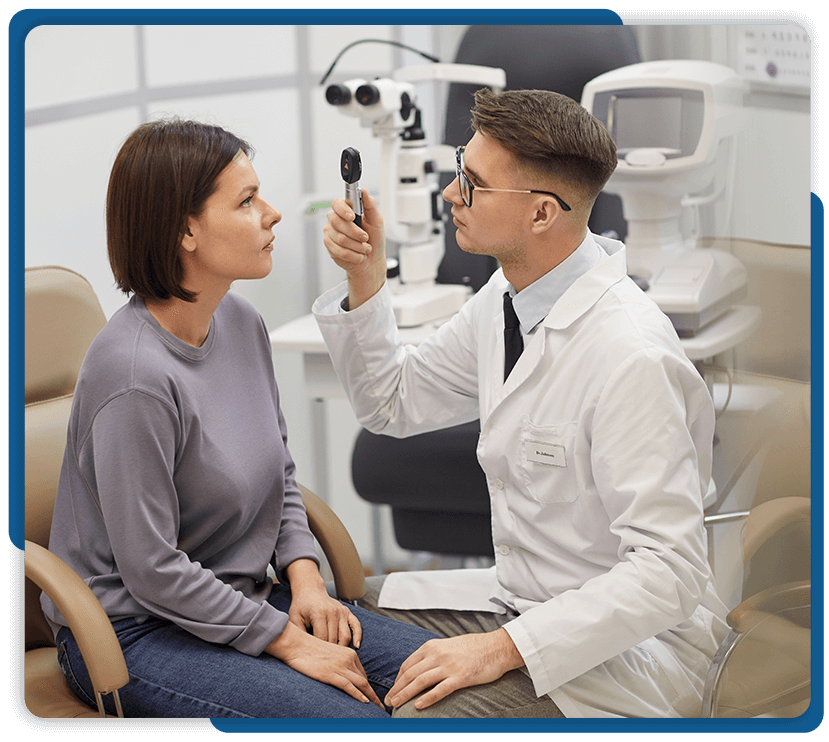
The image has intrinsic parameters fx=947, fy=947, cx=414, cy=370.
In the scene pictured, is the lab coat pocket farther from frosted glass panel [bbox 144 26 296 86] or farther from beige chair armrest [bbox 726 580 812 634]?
frosted glass panel [bbox 144 26 296 86]

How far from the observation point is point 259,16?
4.48ft

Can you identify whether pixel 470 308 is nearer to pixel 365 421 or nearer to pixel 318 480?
pixel 365 421

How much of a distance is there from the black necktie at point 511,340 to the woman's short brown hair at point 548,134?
0.23 m

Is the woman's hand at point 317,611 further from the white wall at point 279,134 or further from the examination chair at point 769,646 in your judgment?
the examination chair at point 769,646

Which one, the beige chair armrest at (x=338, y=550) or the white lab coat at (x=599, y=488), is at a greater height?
the white lab coat at (x=599, y=488)

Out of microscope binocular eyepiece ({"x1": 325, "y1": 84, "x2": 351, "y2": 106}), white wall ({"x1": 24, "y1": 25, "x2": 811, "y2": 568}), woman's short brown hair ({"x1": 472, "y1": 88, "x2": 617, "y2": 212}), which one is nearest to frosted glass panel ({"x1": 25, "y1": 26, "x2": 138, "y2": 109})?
white wall ({"x1": 24, "y1": 25, "x2": 811, "y2": 568})

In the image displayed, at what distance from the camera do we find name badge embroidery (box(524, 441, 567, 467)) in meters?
1.35

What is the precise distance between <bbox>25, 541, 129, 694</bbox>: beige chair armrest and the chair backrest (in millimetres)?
186

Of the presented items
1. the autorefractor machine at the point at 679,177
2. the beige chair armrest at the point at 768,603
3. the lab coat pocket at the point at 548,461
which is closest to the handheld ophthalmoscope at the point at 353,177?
the lab coat pocket at the point at 548,461

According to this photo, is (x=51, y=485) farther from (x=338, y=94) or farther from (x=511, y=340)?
(x=338, y=94)

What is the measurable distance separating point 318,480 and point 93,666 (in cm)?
81

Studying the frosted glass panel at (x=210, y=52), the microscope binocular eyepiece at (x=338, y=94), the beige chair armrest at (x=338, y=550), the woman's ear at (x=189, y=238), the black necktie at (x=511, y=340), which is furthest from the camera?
the microscope binocular eyepiece at (x=338, y=94)

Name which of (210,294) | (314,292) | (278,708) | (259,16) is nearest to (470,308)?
(210,294)

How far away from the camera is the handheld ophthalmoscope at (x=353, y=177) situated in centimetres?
142
